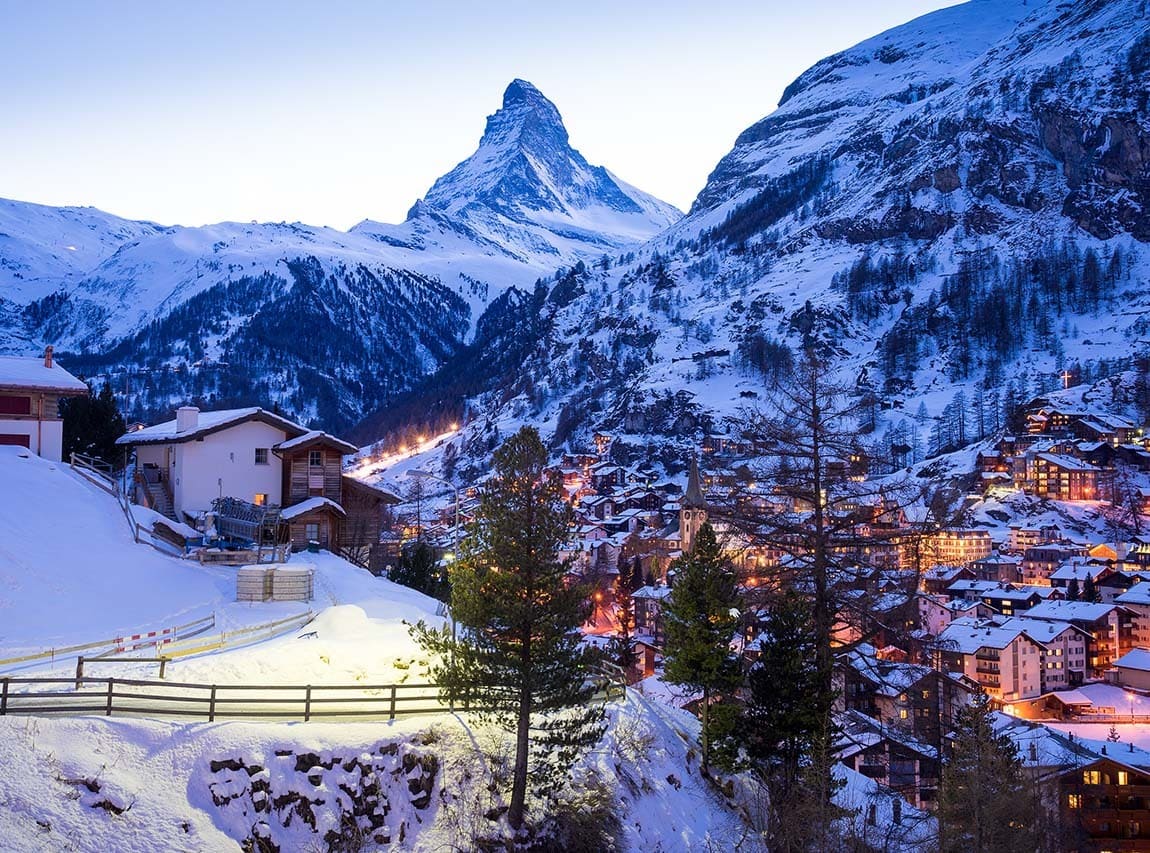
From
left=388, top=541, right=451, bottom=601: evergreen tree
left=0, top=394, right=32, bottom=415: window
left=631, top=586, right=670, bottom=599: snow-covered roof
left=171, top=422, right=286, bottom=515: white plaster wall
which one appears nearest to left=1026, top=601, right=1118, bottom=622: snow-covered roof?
left=631, top=586, right=670, bottom=599: snow-covered roof

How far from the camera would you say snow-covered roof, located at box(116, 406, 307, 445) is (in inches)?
1764

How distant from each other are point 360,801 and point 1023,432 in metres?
168

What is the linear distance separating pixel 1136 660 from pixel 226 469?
292 ft

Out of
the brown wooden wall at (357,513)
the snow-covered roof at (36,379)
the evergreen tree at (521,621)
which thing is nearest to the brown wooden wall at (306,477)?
the brown wooden wall at (357,513)

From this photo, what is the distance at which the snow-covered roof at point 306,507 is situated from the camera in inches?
1805

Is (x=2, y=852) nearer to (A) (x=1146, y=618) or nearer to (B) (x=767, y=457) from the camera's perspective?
(B) (x=767, y=457)

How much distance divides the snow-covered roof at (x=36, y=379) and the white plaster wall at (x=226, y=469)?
20.4ft

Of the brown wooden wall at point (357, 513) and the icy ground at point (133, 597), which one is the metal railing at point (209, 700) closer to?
the icy ground at point (133, 597)

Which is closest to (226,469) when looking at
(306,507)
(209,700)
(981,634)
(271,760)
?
(306,507)

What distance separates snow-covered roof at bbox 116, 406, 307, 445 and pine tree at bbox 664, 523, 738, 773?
1148 inches

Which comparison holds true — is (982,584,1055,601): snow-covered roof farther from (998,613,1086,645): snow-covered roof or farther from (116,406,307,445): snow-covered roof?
(116,406,307,445): snow-covered roof

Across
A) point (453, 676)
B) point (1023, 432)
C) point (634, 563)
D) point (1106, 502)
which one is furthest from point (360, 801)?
point (1023, 432)

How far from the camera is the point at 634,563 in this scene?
385ft

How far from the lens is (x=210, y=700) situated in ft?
65.0
